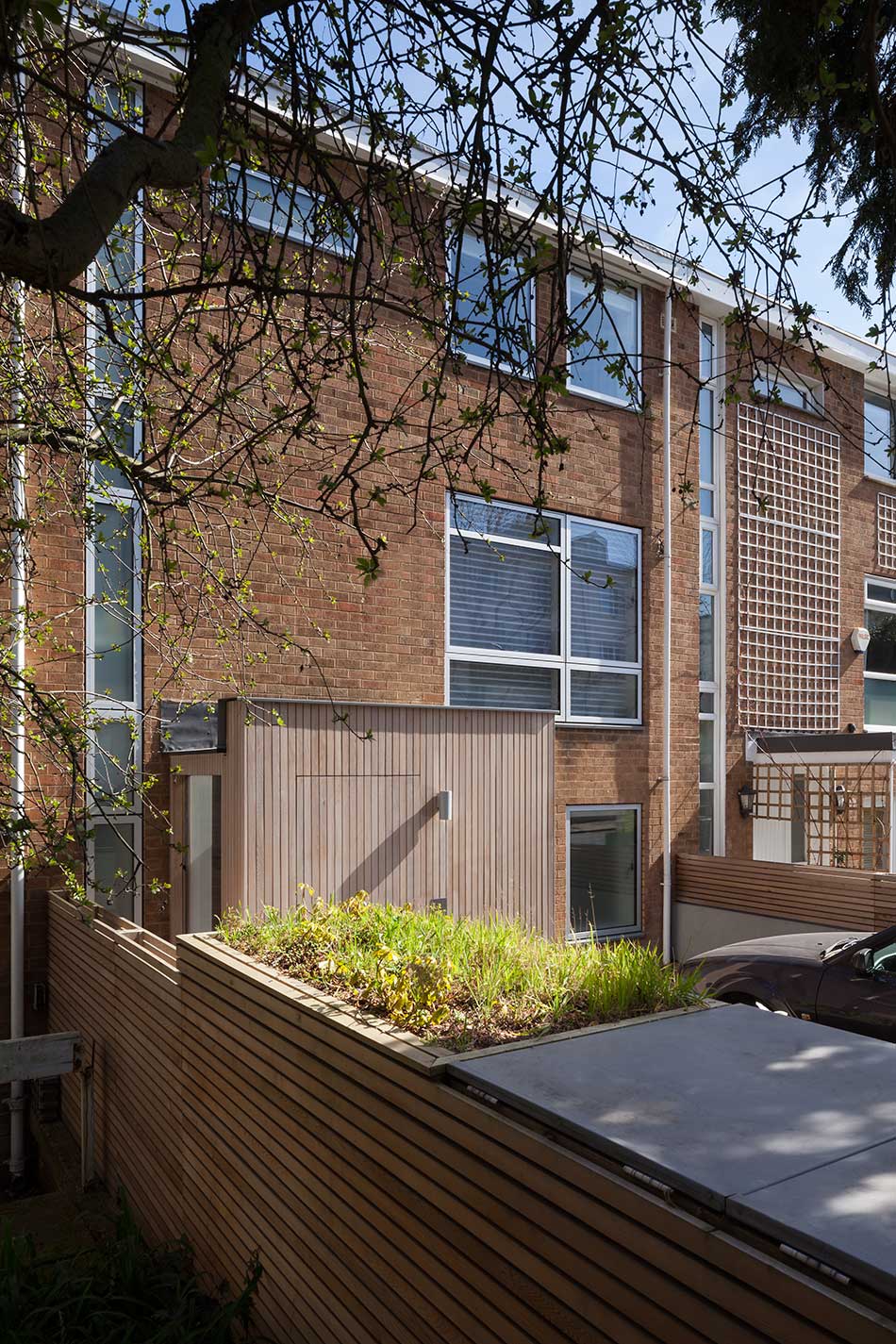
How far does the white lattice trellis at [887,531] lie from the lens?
46.5 ft

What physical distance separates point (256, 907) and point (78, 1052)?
1528mm

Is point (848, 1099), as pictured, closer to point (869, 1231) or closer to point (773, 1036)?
point (773, 1036)

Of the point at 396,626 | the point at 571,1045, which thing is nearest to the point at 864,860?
the point at 396,626

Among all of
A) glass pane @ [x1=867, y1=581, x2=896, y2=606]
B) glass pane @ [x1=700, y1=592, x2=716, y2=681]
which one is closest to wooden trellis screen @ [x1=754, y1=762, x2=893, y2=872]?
glass pane @ [x1=700, y1=592, x2=716, y2=681]

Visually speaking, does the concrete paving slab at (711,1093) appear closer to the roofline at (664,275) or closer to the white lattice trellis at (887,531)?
the roofline at (664,275)

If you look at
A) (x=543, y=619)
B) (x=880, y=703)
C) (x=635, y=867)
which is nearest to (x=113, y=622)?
(x=543, y=619)

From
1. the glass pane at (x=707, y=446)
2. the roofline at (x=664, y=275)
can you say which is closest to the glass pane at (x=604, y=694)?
the glass pane at (x=707, y=446)

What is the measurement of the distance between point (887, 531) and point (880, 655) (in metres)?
1.70

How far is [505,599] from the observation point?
997cm

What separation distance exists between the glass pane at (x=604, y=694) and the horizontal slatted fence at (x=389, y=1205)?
A: 5747 millimetres

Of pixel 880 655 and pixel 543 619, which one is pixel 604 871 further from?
pixel 880 655

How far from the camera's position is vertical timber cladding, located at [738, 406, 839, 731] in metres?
12.2

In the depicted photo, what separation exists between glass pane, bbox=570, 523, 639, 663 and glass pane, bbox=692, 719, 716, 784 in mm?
1484

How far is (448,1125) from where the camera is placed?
2.92 metres
